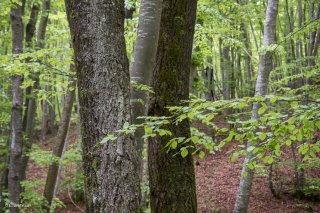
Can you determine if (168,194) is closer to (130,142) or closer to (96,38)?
(130,142)

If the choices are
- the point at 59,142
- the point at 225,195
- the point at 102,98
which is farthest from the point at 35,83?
the point at 225,195

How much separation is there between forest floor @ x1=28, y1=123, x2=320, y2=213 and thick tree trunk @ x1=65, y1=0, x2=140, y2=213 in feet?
20.0

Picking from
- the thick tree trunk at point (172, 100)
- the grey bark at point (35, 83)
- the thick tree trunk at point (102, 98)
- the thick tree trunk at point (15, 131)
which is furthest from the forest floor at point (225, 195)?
the thick tree trunk at point (102, 98)

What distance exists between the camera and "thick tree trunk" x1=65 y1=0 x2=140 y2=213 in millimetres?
2270

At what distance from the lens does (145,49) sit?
3.81 metres

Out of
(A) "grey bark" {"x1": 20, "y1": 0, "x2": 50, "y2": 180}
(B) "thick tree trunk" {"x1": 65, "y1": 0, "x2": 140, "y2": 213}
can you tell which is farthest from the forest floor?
(B) "thick tree trunk" {"x1": 65, "y1": 0, "x2": 140, "y2": 213}

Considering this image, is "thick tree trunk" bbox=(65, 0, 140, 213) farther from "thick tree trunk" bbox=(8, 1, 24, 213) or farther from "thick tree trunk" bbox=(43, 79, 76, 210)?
"thick tree trunk" bbox=(43, 79, 76, 210)

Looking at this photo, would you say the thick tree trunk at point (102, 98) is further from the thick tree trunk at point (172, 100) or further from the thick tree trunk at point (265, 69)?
the thick tree trunk at point (265, 69)

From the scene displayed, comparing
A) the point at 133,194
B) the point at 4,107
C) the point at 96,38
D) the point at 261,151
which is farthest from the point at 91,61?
the point at 4,107

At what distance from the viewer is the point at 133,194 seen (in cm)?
227

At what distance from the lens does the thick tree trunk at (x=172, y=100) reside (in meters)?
3.45

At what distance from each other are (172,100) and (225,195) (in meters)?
8.82

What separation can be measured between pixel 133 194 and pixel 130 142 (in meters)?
0.38

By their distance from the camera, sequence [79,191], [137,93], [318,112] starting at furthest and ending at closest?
[79,191] → [137,93] → [318,112]
